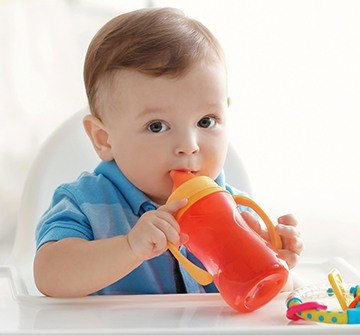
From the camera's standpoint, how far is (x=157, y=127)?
0.99 metres

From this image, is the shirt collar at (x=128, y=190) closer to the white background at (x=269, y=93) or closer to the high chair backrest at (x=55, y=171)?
the high chair backrest at (x=55, y=171)

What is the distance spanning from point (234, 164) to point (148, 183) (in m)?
0.39

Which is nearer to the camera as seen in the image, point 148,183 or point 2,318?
point 2,318

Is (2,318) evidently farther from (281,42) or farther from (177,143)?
(281,42)

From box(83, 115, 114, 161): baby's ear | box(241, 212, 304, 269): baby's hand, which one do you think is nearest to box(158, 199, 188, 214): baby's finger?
box(241, 212, 304, 269): baby's hand

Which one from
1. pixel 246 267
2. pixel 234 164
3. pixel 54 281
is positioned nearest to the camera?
pixel 246 267

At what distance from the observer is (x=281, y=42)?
2.31 m

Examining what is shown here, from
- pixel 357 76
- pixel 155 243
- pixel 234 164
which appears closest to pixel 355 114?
pixel 357 76

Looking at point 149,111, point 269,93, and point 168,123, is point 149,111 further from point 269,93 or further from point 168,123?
point 269,93

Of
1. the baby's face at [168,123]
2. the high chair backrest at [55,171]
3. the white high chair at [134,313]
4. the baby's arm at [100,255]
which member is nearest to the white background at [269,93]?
the high chair backrest at [55,171]

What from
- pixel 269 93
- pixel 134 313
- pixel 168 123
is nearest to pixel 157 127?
pixel 168 123

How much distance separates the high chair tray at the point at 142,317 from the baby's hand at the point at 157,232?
0.06m

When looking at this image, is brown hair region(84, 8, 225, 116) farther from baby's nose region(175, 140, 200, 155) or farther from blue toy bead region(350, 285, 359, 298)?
blue toy bead region(350, 285, 359, 298)

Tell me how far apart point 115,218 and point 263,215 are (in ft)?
0.75
